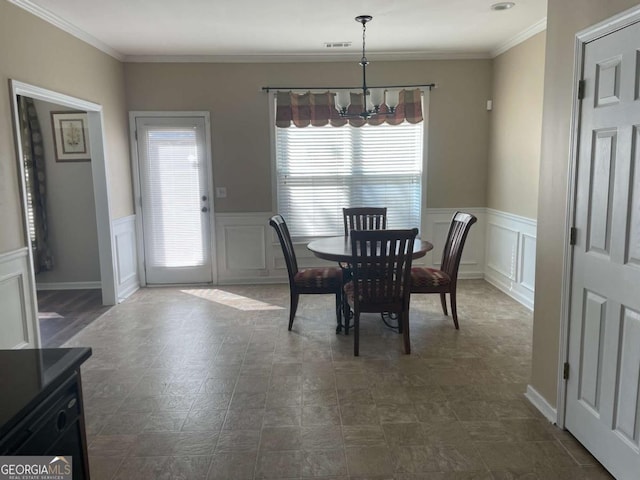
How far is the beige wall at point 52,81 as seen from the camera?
10.5 ft

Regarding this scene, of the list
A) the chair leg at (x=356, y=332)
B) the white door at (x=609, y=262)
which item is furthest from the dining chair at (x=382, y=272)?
the white door at (x=609, y=262)

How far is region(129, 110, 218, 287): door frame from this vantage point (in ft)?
17.4

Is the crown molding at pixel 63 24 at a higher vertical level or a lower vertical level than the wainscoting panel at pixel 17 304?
higher

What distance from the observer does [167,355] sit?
11.6 feet

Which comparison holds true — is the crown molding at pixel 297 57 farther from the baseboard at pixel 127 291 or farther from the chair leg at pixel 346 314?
the chair leg at pixel 346 314

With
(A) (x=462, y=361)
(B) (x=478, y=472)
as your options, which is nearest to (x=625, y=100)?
(B) (x=478, y=472)

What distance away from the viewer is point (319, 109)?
532cm

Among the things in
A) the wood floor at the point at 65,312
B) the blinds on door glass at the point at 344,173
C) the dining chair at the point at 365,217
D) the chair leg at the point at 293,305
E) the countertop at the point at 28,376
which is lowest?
the wood floor at the point at 65,312

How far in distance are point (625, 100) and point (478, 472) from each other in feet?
5.67

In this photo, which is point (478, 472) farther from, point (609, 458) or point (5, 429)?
point (5, 429)

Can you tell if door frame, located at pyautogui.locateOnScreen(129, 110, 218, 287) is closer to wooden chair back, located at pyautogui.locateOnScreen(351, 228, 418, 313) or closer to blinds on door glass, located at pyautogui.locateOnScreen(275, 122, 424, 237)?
blinds on door glass, located at pyautogui.locateOnScreen(275, 122, 424, 237)

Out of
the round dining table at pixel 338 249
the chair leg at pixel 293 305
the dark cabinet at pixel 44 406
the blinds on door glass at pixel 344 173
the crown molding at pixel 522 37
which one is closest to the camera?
the dark cabinet at pixel 44 406

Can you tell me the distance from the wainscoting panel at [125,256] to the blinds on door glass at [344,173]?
1747mm

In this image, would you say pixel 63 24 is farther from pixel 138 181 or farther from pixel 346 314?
pixel 346 314
